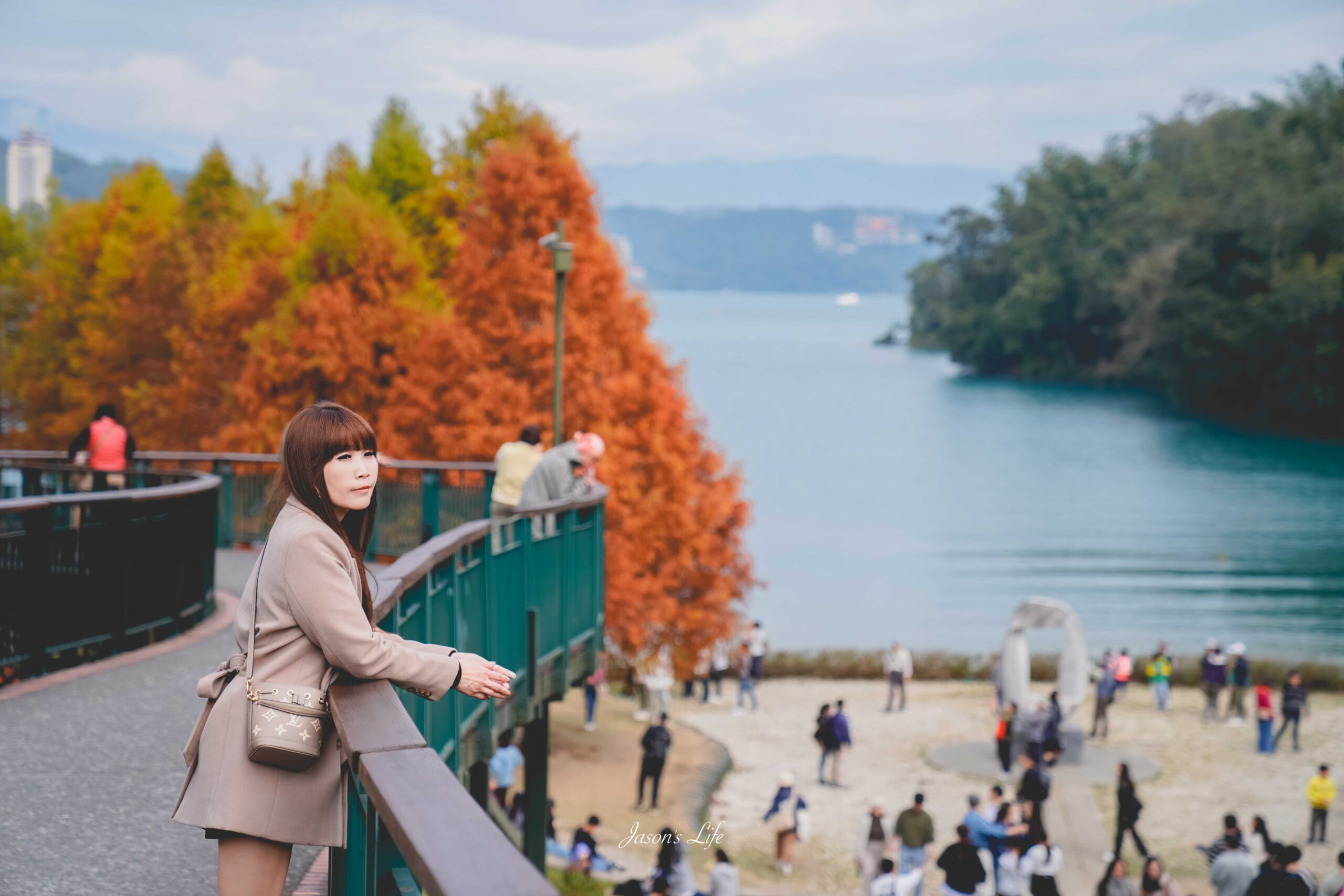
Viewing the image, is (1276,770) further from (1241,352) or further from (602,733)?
(1241,352)

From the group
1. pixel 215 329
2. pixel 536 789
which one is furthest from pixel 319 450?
pixel 215 329

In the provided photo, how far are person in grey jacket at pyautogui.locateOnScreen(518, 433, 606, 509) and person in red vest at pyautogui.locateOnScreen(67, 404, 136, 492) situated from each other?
4289mm

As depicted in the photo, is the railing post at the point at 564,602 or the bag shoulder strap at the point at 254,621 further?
the railing post at the point at 564,602

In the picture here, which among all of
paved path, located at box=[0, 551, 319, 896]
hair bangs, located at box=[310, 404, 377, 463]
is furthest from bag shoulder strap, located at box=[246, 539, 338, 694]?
paved path, located at box=[0, 551, 319, 896]

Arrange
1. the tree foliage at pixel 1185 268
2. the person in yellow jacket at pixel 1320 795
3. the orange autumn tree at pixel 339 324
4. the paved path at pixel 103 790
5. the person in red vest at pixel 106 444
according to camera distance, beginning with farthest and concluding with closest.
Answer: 1. the tree foliage at pixel 1185 268
2. the orange autumn tree at pixel 339 324
3. the person in yellow jacket at pixel 1320 795
4. the person in red vest at pixel 106 444
5. the paved path at pixel 103 790

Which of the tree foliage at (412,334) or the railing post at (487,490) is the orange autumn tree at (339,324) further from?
the railing post at (487,490)

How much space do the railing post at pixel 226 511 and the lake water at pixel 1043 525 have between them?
1899cm

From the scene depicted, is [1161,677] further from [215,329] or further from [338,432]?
[338,432]

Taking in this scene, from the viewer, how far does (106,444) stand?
492 inches

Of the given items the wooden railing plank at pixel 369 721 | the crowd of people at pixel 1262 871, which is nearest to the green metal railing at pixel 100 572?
the wooden railing plank at pixel 369 721

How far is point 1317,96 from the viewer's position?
310 ft

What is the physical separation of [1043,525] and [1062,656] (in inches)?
1727

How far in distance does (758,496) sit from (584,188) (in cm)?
5317

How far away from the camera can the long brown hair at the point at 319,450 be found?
312 cm
